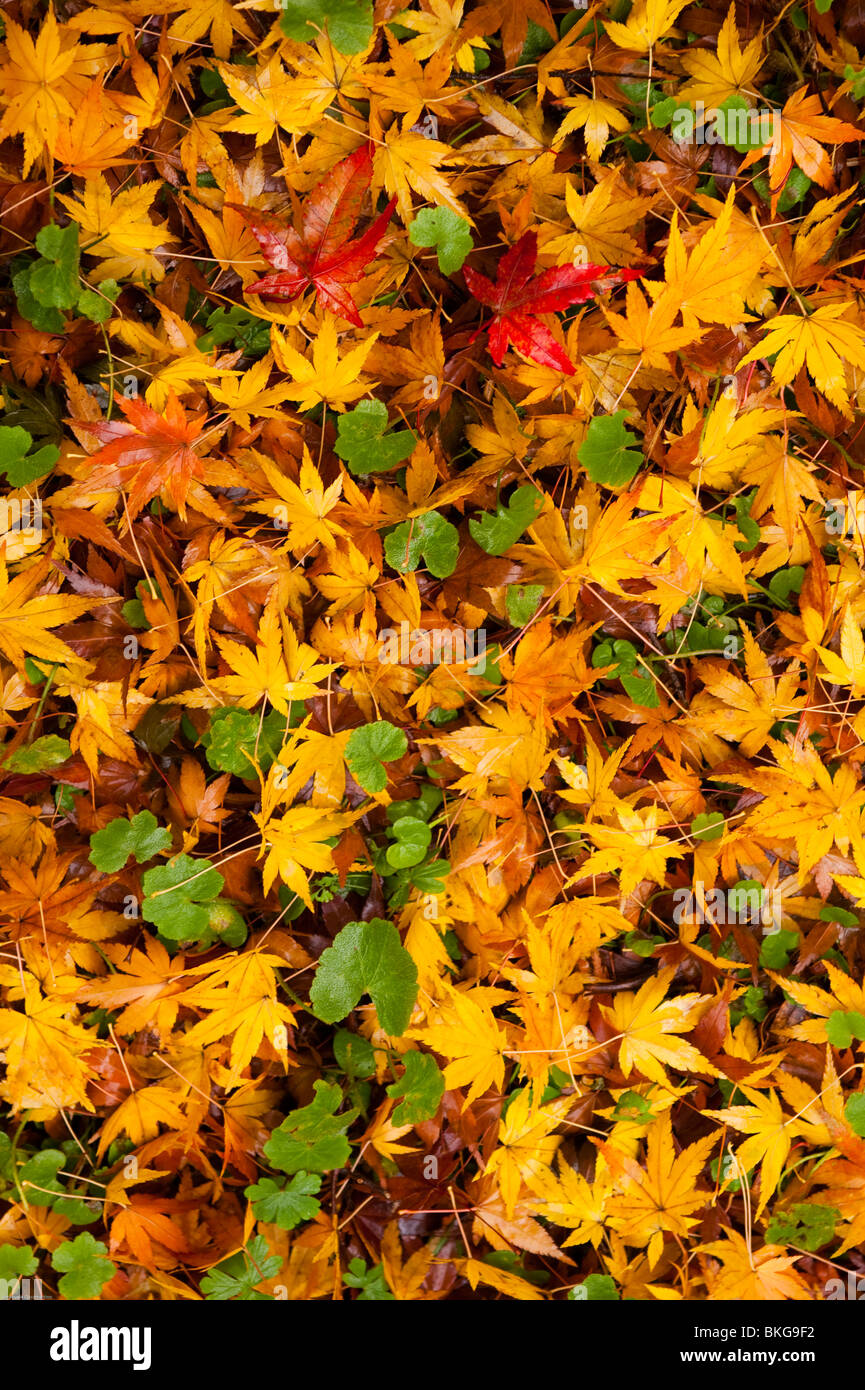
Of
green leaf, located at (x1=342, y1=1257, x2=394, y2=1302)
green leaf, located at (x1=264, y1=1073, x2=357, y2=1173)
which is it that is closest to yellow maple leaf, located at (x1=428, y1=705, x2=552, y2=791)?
green leaf, located at (x1=264, y1=1073, x2=357, y2=1173)

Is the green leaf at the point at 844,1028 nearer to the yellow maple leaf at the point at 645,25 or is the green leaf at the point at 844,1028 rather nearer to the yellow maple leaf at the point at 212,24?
the yellow maple leaf at the point at 645,25

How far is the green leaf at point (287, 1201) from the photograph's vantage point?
111 centimetres

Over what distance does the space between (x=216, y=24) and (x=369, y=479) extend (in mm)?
625

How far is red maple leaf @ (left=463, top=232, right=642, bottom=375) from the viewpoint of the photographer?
102 cm

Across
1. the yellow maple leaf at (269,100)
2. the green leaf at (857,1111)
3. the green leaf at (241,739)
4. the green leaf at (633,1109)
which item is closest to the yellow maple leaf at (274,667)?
the green leaf at (241,739)

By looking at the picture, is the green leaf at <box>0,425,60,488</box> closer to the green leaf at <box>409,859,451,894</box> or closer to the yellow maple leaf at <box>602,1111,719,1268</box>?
the green leaf at <box>409,859,451,894</box>

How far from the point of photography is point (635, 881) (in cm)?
115

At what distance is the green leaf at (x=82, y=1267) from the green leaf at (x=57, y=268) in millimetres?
1279

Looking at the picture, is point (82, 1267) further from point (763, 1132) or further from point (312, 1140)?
point (763, 1132)

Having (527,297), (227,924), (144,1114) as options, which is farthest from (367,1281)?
(527,297)

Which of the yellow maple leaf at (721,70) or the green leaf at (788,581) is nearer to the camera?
the yellow maple leaf at (721,70)

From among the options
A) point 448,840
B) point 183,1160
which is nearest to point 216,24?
point 448,840

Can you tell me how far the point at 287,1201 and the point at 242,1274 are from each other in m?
0.13

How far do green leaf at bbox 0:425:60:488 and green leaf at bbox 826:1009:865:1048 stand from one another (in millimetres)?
1331
